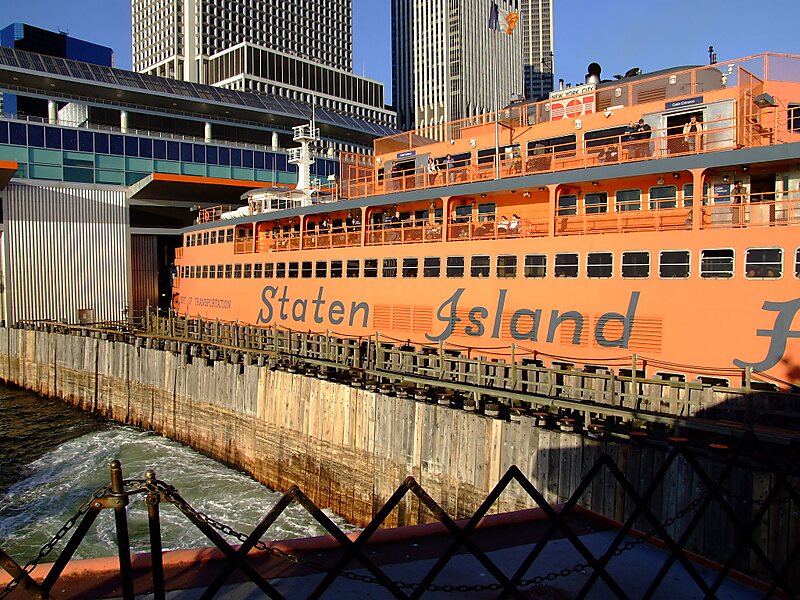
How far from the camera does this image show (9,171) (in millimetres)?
38156

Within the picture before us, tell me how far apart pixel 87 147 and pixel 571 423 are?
45.6 meters

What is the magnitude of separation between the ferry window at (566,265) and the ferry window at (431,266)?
5103mm

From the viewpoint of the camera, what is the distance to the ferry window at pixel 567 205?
2252 cm

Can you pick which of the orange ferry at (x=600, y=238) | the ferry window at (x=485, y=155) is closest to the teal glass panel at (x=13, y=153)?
the orange ferry at (x=600, y=238)

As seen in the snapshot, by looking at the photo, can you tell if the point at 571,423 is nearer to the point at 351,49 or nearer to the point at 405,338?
the point at 405,338

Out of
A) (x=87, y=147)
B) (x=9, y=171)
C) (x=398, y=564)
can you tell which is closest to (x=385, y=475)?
(x=398, y=564)

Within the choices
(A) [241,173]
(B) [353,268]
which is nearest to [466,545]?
(B) [353,268]

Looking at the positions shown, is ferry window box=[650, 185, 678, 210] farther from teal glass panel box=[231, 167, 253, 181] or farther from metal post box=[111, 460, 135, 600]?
teal glass panel box=[231, 167, 253, 181]

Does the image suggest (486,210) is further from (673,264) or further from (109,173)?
(109,173)

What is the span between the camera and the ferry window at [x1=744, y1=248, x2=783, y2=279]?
16562mm

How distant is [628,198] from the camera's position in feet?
70.2

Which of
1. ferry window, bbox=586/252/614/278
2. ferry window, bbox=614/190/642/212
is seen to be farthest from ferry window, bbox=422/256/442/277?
ferry window, bbox=614/190/642/212

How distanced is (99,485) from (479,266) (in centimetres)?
1439

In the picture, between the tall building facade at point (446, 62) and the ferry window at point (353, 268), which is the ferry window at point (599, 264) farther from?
the tall building facade at point (446, 62)
